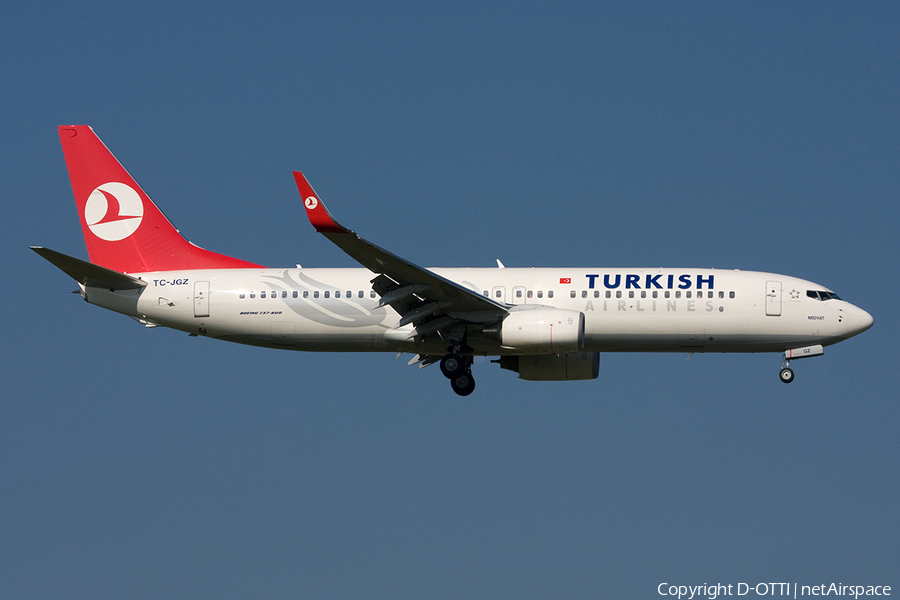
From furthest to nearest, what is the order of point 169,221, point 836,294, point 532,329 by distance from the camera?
point 169,221 → point 836,294 → point 532,329

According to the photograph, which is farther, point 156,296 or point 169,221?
point 169,221

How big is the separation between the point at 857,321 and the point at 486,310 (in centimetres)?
1184

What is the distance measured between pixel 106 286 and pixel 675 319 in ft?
61.4

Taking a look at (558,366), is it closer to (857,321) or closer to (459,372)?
(459,372)

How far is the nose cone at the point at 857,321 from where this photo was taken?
36.6 metres

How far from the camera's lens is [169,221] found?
4100cm

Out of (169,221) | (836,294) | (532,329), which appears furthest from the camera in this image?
(169,221)

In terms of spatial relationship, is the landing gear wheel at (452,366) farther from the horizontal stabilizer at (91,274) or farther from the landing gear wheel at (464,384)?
the horizontal stabilizer at (91,274)

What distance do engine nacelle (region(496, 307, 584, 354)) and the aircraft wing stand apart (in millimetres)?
752

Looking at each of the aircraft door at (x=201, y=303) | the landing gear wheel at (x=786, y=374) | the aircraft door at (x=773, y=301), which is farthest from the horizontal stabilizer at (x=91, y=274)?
the landing gear wheel at (x=786, y=374)

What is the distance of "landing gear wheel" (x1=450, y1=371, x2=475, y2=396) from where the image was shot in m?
38.0

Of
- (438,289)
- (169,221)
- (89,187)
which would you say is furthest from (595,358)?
(89,187)

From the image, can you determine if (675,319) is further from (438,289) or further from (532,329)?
(438,289)

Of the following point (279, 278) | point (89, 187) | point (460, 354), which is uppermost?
point (89, 187)
